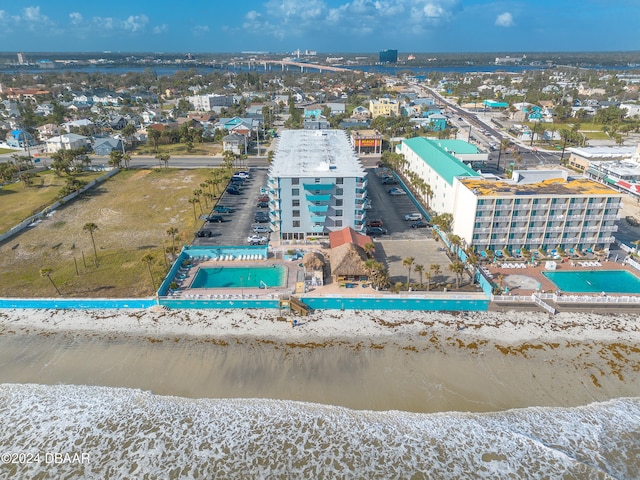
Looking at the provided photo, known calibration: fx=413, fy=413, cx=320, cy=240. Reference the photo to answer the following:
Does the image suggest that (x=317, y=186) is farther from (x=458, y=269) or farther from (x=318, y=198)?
(x=458, y=269)

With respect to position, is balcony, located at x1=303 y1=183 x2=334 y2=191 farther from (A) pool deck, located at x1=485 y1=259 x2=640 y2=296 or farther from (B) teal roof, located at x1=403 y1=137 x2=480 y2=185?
(A) pool deck, located at x1=485 y1=259 x2=640 y2=296

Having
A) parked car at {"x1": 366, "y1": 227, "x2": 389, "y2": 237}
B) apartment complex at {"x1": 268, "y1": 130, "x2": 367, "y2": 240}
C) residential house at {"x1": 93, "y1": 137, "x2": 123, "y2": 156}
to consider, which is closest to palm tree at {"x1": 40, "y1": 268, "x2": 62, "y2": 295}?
apartment complex at {"x1": 268, "y1": 130, "x2": 367, "y2": 240}

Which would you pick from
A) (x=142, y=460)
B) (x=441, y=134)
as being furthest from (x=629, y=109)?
(x=142, y=460)

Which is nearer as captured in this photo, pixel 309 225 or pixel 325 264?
pixel 325 264

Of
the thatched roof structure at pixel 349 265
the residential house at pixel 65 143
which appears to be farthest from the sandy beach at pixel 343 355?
the residential house at pixel 65 143

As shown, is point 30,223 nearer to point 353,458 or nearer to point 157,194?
point 157,194

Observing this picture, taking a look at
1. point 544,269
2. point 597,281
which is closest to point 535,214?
point 544,269
